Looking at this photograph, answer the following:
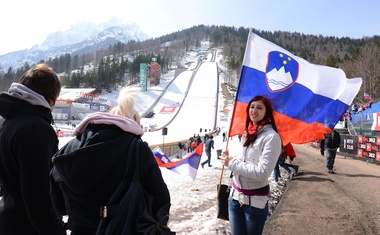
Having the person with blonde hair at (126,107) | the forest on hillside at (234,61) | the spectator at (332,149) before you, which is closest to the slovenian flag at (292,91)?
the person with blonde hair at (126,107)

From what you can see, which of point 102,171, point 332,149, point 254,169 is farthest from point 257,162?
point 332,149

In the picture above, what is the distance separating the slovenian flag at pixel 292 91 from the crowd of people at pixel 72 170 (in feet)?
7.14

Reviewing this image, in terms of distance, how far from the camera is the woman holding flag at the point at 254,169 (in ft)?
9.11

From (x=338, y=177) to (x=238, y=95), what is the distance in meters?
7.53

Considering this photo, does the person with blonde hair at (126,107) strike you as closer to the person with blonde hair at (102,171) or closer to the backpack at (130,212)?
the person with blonde hair at (102,171)

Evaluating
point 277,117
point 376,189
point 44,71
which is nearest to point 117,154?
point 44,71

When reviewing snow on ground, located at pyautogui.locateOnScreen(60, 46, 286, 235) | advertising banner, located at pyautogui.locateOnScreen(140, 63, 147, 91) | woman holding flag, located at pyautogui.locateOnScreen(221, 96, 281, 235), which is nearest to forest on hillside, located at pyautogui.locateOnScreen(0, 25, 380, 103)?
snow on ground, located at pyautogui.locateOnScreen(60, 46, 286, 235)

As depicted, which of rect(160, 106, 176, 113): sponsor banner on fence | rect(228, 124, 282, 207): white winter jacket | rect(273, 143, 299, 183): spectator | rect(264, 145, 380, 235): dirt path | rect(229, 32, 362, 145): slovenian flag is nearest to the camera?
rect(228, 124, 282, 207): white winter jacket

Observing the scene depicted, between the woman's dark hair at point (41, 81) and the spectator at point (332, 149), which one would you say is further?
the spectator at point (332, 149)

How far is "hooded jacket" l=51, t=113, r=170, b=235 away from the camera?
5.67ft

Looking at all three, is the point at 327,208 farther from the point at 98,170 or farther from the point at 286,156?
the point at 98,170

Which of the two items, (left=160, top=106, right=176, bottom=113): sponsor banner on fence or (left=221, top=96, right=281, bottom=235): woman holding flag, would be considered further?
(left=160, top=106, right=176, bottom=113): sponsor banner on fence

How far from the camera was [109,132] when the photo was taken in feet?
5.90

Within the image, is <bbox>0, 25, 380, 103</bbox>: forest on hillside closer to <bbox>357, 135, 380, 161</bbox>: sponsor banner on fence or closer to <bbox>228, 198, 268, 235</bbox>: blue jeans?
<bbox>357, 135, 380, 161</bbox>: sponsor banner on fence
